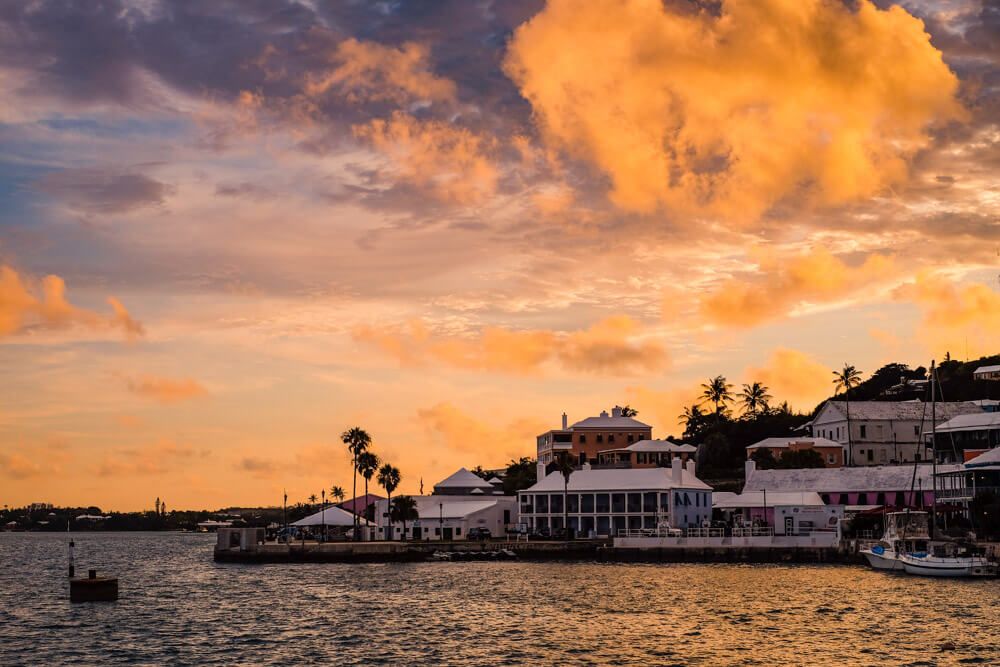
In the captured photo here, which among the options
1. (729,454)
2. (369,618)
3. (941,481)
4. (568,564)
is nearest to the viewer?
(369,618)

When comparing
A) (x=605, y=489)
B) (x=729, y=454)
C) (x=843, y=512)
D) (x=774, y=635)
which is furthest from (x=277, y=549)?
(x=729, y=454)

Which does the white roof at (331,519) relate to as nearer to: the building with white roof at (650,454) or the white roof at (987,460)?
the building with white roof at (650,454)

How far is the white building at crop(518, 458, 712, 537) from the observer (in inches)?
5177

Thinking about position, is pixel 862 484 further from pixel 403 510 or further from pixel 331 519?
pixel 331 519

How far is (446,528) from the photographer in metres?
140

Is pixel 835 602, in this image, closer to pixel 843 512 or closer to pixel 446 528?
pixel 843 512

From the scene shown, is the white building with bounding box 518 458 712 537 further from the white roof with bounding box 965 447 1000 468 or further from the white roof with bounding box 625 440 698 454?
the white roof with bounding box 965 447 1000 468

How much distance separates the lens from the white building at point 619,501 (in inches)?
5177

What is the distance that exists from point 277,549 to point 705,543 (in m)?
45.5

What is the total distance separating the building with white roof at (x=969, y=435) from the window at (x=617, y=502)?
40556 millimetres

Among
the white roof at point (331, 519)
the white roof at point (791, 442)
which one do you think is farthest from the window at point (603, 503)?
the white roof at point (791, 442)

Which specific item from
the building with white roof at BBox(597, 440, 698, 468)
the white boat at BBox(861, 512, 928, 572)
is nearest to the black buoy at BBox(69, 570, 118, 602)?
the white boat at BBox(861, 512, 928, 572)

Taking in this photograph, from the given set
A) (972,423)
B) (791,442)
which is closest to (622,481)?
(791,442)

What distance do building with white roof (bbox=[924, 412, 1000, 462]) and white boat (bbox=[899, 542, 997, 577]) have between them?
134 ft
